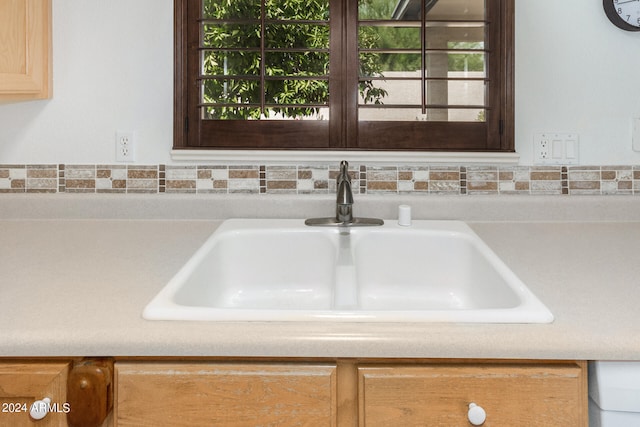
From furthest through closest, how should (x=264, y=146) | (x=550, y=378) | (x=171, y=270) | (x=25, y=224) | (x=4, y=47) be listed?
(x=264, y=146) < (x=25, y=224) < (x=4, y=47) < (x=171, y=270) < (x=550, y=378)

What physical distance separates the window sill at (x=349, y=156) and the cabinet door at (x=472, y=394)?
0.93 meters

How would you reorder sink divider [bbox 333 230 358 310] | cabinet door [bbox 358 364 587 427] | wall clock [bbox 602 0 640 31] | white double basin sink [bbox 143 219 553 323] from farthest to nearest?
1. wall clock [bbox 602 0 640 31]
2. white double basin sink [bbox 143 219 553 323]
3. sink divider [bbox 333 230 358 310]
4. cabinet door [bbox 358 364 587 427]

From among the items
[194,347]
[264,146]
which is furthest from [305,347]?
[264,146]

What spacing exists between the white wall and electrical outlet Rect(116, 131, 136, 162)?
0.02 meters

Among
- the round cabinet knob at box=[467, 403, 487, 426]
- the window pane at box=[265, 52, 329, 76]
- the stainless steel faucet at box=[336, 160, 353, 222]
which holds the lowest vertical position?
the round cabinet knob at box=[467, 403, 487, 426]

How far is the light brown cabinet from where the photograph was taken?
70 cm

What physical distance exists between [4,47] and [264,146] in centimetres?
78

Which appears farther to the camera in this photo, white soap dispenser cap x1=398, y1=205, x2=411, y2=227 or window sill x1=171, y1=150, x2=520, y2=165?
window sill x1=171, y1=150, x2=520, y2=165

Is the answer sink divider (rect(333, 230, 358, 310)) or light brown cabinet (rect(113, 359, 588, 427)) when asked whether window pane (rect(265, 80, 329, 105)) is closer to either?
sink divider (rect(333, 230, 358, 310))

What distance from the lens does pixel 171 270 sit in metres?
1.02

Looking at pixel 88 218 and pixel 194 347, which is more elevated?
pixel 88 218

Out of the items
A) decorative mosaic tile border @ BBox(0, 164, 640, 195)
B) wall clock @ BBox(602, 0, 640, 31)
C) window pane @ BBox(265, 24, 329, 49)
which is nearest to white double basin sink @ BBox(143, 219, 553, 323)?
decorative mosaic tile border @ BBox(0, 164, 640, 195)

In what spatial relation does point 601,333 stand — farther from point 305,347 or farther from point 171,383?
point 171,383

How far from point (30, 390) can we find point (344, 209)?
2.86 feet
